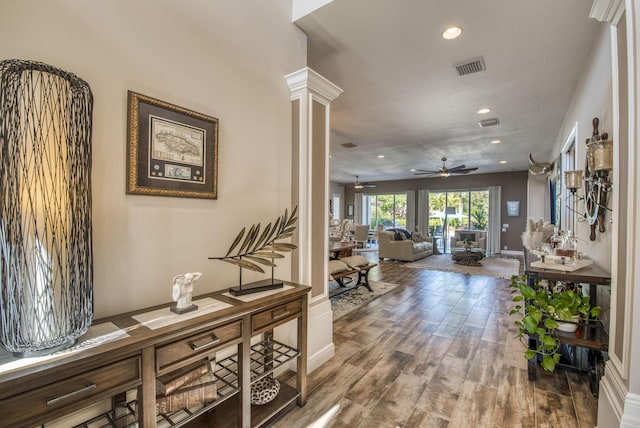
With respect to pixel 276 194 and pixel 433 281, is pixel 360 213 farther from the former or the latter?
pixel 276 194

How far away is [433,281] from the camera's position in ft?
19.1

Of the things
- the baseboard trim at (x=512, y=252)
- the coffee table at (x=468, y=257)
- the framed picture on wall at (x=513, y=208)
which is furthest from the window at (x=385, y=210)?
the coffee table at (x=468, y=257)

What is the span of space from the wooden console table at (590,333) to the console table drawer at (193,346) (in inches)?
91.4

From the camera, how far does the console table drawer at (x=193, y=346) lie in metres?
1.22

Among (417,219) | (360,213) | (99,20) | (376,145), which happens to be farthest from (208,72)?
(360,213)

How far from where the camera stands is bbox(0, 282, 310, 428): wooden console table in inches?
36.0

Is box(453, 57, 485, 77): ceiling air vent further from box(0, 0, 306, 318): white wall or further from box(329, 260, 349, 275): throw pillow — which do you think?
box(329, 260, 349, 275): throw pillow

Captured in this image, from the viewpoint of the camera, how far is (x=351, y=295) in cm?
479

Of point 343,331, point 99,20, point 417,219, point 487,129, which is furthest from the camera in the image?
point 417,219

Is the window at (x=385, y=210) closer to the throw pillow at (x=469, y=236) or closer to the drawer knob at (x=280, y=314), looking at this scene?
the throw pillow at (x=469, y=236)

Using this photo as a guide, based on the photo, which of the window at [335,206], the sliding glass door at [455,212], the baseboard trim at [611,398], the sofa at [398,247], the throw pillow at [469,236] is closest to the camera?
the baseboard trim at [611,398]

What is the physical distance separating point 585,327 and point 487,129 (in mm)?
4121

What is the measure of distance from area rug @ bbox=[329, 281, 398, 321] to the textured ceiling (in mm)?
2937

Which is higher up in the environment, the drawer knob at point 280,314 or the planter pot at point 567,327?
the drawer knob at point 280,314
